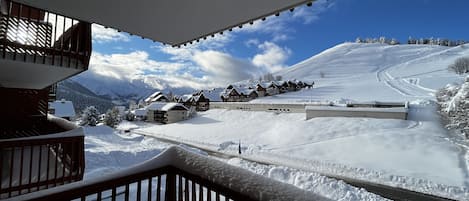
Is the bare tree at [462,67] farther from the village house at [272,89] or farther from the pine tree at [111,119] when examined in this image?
the pine tree at [111,119]

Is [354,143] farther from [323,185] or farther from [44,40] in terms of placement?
[44,40]

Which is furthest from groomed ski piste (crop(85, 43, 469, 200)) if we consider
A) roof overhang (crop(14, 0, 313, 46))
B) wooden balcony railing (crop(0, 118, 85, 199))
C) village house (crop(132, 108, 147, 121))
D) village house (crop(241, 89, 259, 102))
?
village house (crop(241, 89, 259, 102))

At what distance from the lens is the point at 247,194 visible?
1.27m

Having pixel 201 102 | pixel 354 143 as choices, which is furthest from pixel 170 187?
pixel 201 102

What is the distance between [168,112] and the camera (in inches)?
1218

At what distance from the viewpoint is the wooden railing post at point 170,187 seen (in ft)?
6.24

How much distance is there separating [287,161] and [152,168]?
1304 cm

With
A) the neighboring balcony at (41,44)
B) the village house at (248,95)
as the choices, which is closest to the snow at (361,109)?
the village house at (248,95)

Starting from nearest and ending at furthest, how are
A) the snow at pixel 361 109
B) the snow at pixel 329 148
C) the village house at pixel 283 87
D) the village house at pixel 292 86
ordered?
the snow at pixel 329 148 < the snow at pixel 361 109 < the village house at pixel 283 87 < the village house at pixel 292 86

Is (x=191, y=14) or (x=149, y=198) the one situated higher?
(x=191, y=14)

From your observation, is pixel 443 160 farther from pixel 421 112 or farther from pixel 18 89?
pixel 18 89

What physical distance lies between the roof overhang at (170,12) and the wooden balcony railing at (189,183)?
4.69 feet

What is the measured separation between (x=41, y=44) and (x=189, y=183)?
4176 mm

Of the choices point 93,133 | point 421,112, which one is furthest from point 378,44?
point 93,133
